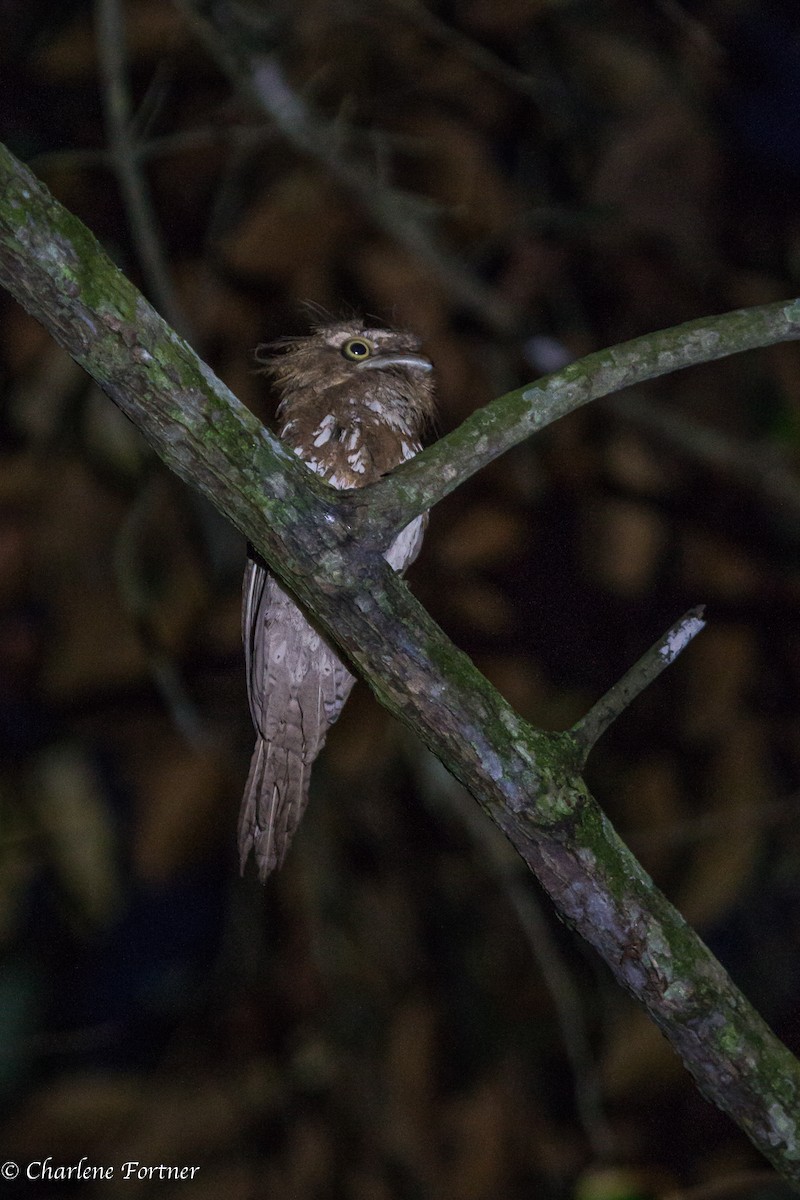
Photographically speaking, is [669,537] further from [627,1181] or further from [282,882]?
[627,1181]

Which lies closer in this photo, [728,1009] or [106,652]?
[728,1009]

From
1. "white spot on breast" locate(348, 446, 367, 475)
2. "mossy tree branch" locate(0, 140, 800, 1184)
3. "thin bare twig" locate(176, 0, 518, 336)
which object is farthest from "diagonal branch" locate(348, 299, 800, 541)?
"thin bare twig" locate(176, 0, 518, 336)

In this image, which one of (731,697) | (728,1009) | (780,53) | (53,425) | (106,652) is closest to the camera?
(728,1009)

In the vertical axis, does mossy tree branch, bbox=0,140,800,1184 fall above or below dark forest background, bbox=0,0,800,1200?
below

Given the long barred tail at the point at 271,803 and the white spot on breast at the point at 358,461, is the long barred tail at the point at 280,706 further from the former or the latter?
the white spot on breast at the point at 358,461

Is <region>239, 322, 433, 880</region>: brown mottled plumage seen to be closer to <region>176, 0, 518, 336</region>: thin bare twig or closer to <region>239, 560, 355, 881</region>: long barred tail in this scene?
<region>239, 560, 355, 881</region>: long barred tail

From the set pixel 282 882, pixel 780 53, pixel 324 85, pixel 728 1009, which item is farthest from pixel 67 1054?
pixel 780 53

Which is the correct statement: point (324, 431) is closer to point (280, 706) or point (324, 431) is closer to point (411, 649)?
point (280, 706)

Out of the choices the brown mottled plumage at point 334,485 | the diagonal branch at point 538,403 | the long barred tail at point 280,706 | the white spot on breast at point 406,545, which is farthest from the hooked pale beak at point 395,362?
the diagonal branch at point 538,403
